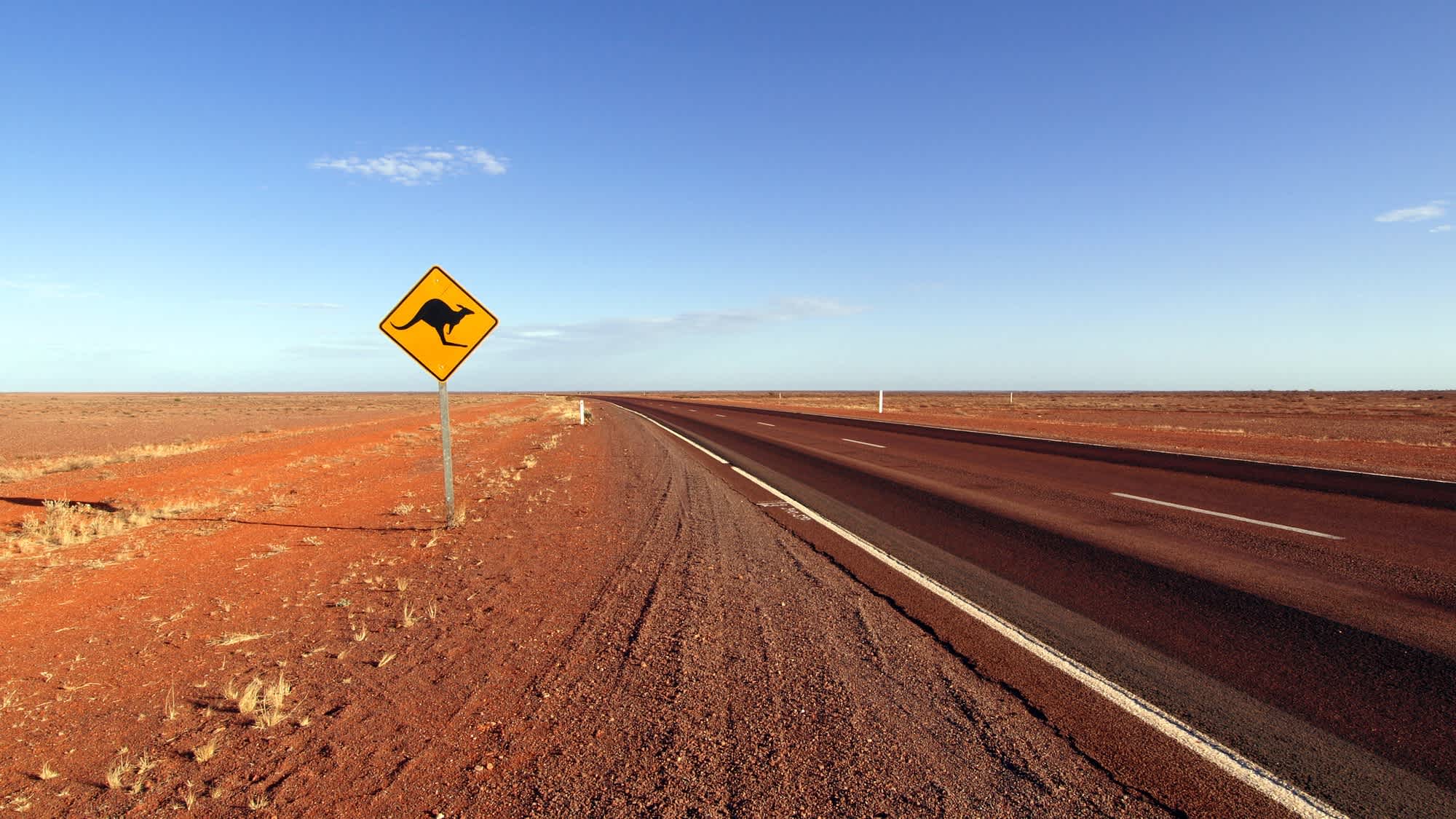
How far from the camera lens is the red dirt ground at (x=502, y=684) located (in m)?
2.75

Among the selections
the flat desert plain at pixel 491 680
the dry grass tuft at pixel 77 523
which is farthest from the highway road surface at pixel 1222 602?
the dry grass tuft at pixel 77 523

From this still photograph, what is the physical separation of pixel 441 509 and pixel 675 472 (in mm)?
4816

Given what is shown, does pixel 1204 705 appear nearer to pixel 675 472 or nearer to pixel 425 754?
pixel 425 754

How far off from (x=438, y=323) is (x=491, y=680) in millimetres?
4995

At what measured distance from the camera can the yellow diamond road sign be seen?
295 inches

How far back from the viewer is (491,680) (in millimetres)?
3832

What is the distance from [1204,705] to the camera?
11.2 feet

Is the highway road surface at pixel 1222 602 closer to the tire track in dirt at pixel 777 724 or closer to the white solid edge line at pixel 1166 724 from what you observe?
the white solid edge line at pixel 1166 724

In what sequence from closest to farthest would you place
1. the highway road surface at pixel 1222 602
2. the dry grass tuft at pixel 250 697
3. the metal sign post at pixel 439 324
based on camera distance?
the highway road surface at pixel 1222 602, the dry grass tuft at pixel 250 697, the metal sign post at pixel 439 324

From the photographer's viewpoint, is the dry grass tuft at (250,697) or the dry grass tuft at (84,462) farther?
the dry grass tuft at (84,462)

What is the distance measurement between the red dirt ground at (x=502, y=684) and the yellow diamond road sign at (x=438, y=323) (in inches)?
84.9

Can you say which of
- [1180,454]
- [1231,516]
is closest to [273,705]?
[1231,516]

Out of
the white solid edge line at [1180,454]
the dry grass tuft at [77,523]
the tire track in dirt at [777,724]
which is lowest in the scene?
the dry grass tuft at [77,523]

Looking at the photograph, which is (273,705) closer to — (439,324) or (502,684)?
(502,684)
